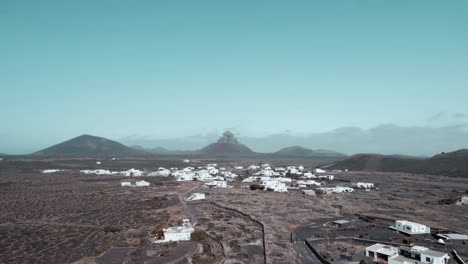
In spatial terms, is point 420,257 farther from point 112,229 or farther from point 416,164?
point 416,164

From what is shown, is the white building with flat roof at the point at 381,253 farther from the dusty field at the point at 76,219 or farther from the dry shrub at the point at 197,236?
the dusty field at the point at 76,219

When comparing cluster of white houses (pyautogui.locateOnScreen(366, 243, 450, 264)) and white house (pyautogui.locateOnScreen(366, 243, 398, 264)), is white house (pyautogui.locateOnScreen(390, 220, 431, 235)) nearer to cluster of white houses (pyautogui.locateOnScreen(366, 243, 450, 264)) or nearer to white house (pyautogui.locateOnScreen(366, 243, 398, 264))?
cluster of white houses (pyautogui.locateOnScreen(366, 243, 450, 264))

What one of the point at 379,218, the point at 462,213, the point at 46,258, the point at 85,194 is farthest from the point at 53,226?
the point at 462,213

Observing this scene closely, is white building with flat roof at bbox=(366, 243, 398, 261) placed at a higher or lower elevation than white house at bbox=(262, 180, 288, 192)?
lower

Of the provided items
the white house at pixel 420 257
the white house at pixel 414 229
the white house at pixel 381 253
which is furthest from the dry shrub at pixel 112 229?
the white house at pixel 414 229

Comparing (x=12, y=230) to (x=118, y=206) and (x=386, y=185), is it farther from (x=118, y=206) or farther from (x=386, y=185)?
→ (x=386, y=185)

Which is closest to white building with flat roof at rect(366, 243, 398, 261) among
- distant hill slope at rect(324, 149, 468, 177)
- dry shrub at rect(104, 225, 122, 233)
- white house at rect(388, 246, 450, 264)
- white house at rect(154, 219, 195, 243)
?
white house at rect(388, 246, 450, 264)

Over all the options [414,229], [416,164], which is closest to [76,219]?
[414,229]

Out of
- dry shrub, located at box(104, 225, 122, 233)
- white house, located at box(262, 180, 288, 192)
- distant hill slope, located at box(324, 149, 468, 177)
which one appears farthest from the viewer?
distant hill slope, located at box(324, 149, 468, 177)
